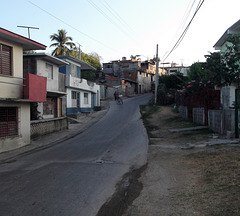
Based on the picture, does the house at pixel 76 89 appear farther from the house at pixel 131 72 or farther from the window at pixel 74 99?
the house at pixel 131 72

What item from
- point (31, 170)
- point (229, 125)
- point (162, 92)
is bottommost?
point (31, 170)

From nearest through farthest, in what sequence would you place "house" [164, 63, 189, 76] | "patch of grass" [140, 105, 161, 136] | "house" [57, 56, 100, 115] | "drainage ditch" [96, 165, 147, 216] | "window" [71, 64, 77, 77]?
"drainage ditch" [96, 165, 147, 216], "patch of grass" [140, 105, 161, 136], "house" [57, 56, 100, 115], "window" [71, 64, 77, 77], "house" [164, 63, 189, 76]

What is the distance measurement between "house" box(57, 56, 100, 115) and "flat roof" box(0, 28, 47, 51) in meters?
12.1

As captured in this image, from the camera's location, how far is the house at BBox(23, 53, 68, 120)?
59.3 ft

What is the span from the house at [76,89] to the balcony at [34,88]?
11798mm

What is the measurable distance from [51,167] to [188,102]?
564 inches

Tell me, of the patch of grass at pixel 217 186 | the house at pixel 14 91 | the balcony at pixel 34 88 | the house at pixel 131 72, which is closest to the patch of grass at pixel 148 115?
the balcony at pixel 34 88

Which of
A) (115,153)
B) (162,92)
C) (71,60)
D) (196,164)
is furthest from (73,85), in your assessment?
(196,164)

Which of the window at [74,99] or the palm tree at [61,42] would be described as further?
the palm tree at [61,42]

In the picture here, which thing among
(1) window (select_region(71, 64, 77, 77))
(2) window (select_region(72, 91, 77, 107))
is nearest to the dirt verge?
(2) window (select_region(72, 91, 77, 107))

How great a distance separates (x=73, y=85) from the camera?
26.6 metres

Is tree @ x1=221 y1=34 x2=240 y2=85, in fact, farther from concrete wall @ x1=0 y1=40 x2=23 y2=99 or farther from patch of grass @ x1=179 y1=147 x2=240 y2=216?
concrete wall @ x1=0 y1=40 x2=23 y2=99

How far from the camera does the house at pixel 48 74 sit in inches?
712

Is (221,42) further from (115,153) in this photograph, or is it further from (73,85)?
(115,153)
